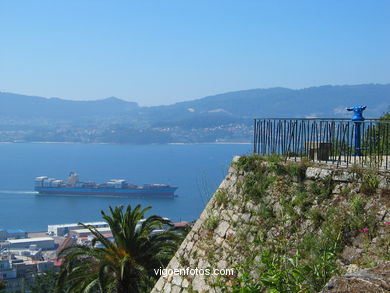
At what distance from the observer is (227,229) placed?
28.7 feet

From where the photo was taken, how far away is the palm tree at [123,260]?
464 inches

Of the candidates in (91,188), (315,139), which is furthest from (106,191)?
(315,139)

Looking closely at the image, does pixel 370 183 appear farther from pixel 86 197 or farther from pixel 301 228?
pixel 86 197

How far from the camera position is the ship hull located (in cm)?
11894

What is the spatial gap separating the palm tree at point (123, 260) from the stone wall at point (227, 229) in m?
2.57

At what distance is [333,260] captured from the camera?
20.8ft

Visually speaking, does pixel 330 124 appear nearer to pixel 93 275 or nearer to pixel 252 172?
pixel 252 172

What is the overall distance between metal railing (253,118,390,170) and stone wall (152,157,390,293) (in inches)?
29.2

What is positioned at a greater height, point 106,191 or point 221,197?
point 221,197

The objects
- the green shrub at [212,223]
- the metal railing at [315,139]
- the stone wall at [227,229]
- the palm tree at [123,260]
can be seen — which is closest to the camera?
the stone wall at [227,229]

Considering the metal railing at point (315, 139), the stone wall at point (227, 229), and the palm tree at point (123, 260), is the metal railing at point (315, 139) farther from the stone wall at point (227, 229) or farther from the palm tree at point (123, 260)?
the palm tree at point (123, 260)

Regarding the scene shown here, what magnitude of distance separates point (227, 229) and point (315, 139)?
228 centimetres

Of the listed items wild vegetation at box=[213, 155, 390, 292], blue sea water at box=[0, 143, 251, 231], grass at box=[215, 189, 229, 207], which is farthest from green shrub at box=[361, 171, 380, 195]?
blue sea water at box=[0, 143, 251, 231]

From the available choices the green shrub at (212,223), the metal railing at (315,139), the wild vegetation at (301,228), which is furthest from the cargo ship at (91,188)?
the wild vegetation at (301,228)
